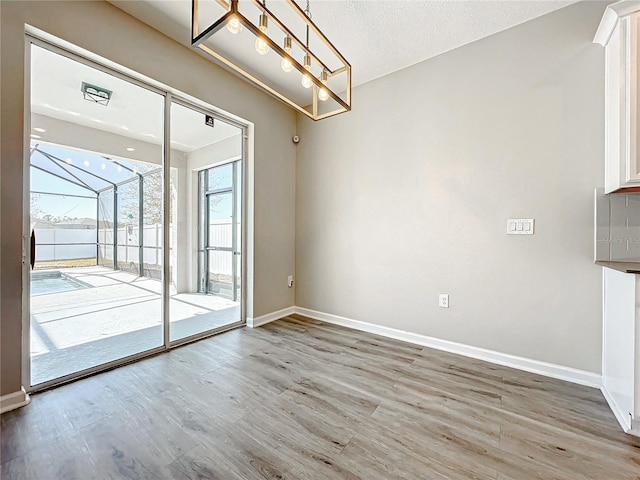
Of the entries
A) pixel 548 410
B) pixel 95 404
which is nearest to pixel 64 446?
pixel 95 404

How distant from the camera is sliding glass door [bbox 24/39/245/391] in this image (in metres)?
2.01

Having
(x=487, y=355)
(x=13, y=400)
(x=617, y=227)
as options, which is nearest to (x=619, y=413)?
(x=487, y=355)

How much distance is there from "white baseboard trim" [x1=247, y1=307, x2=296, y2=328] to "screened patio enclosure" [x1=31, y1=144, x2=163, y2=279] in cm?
118

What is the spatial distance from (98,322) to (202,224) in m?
1.35

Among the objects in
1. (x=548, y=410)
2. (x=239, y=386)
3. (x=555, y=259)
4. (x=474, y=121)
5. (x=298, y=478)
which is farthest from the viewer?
(x=474, y=121)

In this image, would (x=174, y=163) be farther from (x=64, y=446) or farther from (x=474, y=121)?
(x=474, y=121)

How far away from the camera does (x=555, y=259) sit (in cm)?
214

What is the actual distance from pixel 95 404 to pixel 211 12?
119 inches

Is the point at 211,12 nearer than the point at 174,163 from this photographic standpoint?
Yes

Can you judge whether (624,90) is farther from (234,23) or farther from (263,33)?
(234,23)

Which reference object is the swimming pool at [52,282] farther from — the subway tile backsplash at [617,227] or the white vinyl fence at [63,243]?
the subway tile backsplash at [617,227]

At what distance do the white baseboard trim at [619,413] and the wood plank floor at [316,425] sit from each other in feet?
0.13

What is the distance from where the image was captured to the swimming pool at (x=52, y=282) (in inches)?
76.7

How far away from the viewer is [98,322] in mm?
2418
